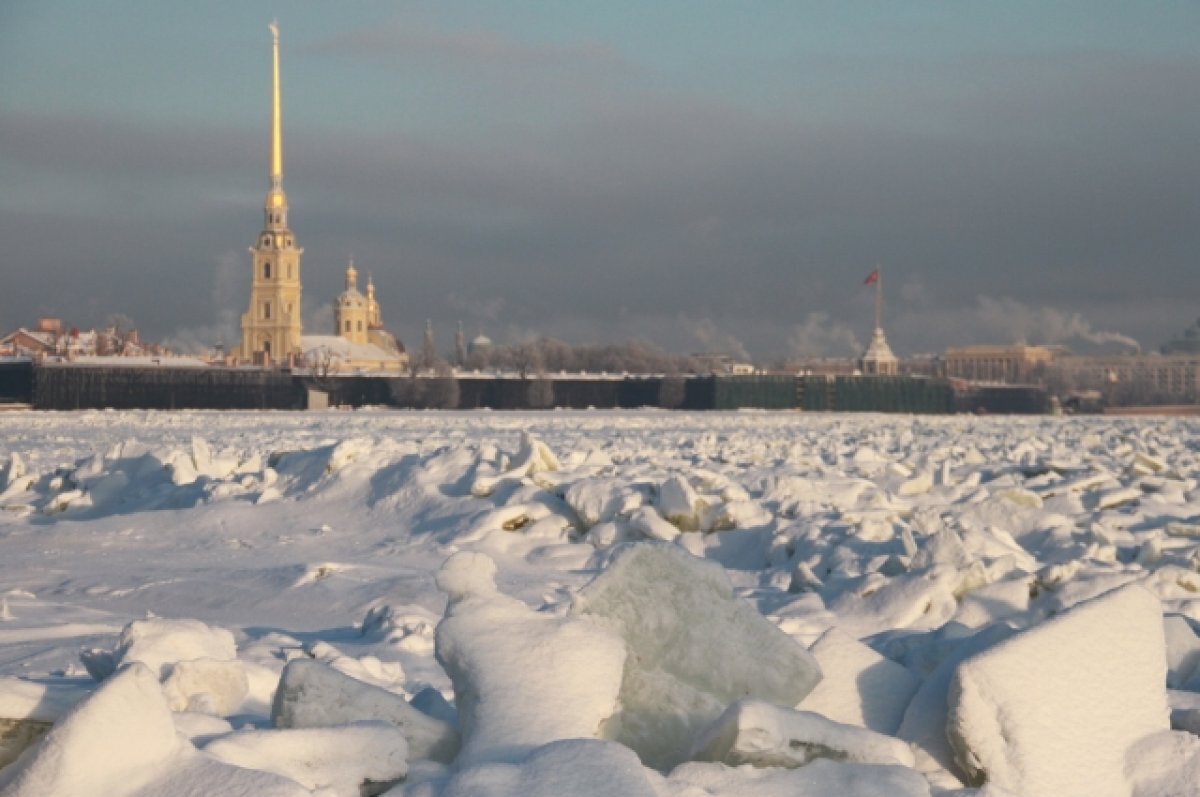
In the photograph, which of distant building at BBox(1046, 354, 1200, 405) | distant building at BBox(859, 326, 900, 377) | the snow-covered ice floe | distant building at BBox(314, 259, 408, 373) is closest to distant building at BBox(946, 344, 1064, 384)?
distant building at BBox(1046, 354, 1200, 405)

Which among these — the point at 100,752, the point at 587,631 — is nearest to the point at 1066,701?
the point at 587,631

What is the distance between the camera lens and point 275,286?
404 ft

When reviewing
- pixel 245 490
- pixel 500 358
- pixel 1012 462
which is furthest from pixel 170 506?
pixel 500 358

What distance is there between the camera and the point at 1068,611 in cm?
417

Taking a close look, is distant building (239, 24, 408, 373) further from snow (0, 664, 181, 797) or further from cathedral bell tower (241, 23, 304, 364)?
snow (0, 664, 181, 797)

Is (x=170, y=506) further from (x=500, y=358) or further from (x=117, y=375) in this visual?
(x=500, y=358)

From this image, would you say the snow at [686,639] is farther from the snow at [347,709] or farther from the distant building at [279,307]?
the distant building at [279,307]

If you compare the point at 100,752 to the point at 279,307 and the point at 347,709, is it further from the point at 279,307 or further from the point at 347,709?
the point at 279,307

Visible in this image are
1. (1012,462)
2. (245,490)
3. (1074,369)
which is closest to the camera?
(245,490)

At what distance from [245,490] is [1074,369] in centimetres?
16550

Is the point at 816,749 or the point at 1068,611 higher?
the point at 1068,611

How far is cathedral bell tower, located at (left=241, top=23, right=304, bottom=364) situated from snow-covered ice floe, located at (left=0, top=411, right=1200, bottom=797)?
10847 cm

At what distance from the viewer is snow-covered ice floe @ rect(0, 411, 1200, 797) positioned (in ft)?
11.8

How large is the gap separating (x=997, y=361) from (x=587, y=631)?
177078 millimetres
